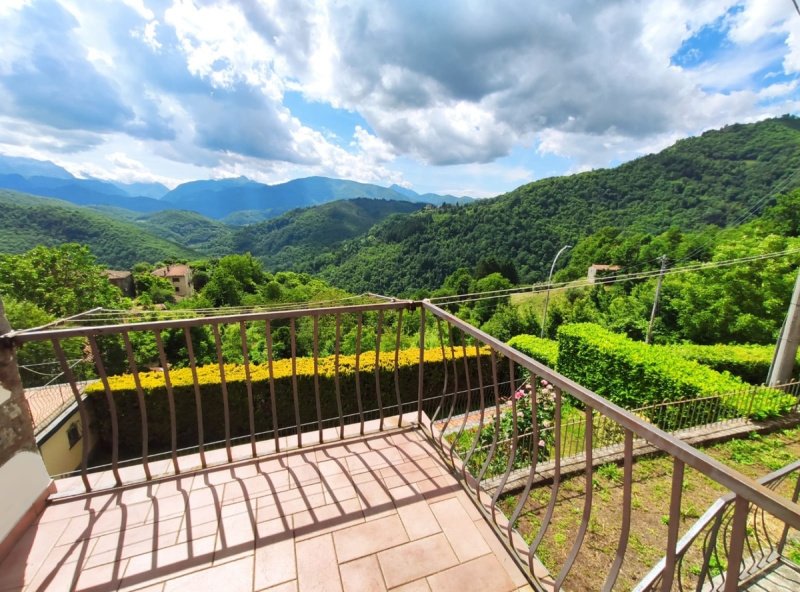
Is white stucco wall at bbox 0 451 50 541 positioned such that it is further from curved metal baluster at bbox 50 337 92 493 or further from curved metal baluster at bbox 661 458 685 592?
curved metal baluster at bbox 661 458 685 592

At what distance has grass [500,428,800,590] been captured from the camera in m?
3.15

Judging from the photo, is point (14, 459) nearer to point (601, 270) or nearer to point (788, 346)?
point (788, 346)

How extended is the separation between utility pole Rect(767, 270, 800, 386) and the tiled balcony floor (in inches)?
379

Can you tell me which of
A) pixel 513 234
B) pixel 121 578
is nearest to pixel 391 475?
pixel 121 578

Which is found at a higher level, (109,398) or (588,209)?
(588,209)

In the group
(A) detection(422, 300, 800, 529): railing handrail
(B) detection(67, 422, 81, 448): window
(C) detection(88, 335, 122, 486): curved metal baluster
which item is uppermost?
(A) detection(422, 300, 800, 529): railing handrail

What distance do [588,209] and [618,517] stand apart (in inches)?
2565

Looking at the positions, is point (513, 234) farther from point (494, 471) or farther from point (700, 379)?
point (494, 471)

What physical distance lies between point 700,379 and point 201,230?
194m

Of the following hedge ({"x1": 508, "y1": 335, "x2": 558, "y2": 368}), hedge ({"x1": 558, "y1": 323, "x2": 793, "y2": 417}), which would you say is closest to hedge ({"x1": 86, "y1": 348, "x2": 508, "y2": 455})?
hedge ({"x1": 508, "y1": 335, "x2": 558, "y2": 368})

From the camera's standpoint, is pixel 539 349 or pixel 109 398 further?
pixel 539 349

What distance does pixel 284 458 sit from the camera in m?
2.45

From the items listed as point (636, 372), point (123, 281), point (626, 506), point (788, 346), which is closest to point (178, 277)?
point (123, 281)

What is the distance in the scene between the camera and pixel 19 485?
1.83 metres
